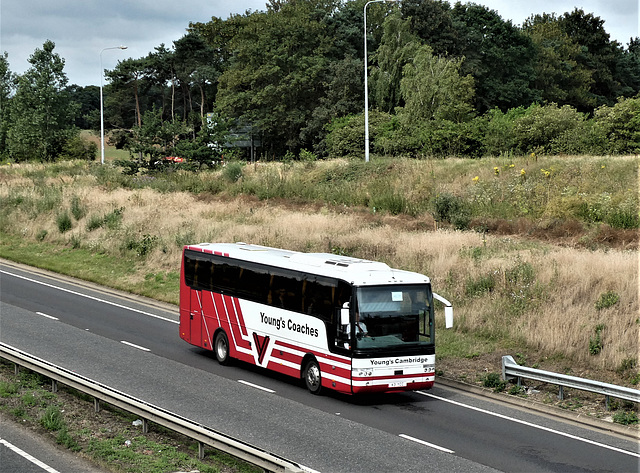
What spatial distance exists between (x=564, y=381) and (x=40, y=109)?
62533mm

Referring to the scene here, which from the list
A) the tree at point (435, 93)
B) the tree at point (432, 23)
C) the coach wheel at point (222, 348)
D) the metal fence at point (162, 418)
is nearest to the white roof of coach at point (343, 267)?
the coach wheel at point (222, 348)

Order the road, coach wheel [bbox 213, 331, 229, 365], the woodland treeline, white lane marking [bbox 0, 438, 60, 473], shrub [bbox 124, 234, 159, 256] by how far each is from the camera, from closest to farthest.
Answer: white lane marking [bbox 0, 438, 60, 473] < the road < coach wheel [bbox 213, 331, 229, 365] < shrub [bbox 124, 234, 159, 256] < the woodland treeline

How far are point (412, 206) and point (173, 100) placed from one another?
67210mm

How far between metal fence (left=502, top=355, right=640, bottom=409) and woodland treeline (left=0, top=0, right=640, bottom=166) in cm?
2485

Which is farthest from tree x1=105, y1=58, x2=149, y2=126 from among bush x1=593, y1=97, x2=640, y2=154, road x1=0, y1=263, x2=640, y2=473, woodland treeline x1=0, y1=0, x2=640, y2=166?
road x1=0, y1=263, x2=640, y2=473

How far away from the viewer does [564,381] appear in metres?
16.6

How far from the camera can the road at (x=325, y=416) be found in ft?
41.5

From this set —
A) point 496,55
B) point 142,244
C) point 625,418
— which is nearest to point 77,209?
point 142,244

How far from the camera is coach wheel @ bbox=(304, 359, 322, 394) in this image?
16969 mm

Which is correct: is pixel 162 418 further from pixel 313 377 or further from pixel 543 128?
pixel 543 128

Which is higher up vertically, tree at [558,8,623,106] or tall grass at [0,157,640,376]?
tree at [558,8,623,106]

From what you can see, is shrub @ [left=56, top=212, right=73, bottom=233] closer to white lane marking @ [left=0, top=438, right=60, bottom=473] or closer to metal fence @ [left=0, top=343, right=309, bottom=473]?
metal fence @ [left=0, top=343, right=309, bottom=473]

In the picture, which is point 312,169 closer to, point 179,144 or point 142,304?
point 179,144

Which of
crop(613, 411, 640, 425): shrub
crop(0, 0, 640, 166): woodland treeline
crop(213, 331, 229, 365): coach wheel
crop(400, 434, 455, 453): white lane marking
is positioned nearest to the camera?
crop(400, 434, 455, 453): white lane marking
